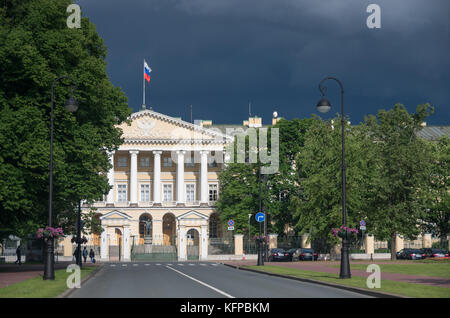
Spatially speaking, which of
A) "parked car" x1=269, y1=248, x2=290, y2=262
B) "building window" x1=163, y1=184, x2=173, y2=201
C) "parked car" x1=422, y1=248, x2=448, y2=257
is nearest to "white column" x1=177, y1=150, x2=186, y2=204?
"building window" x1=163, y1=184, x2=173, y2=201

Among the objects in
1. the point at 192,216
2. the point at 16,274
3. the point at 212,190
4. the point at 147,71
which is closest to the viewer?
the point at 16,274

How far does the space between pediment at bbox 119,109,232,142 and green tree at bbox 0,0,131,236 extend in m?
50.6

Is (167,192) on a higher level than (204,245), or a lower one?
higher

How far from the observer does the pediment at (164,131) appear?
9050 centimetres

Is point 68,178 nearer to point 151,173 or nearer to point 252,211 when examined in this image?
point 252,211

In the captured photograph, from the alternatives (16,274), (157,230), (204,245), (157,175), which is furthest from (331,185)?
(157,175)

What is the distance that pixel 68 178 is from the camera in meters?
36.5

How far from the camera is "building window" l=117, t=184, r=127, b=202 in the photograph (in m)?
93.8

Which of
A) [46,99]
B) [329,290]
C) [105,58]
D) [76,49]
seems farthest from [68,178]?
[329,290]

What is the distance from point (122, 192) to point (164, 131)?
427 inches

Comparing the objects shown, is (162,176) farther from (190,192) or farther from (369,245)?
(369,245)

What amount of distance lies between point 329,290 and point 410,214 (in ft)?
128

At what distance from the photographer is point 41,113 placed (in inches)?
1373

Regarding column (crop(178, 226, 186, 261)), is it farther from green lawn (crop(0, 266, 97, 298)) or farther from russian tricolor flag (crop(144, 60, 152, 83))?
green lawn (crop(0, 266, 97, 298))
